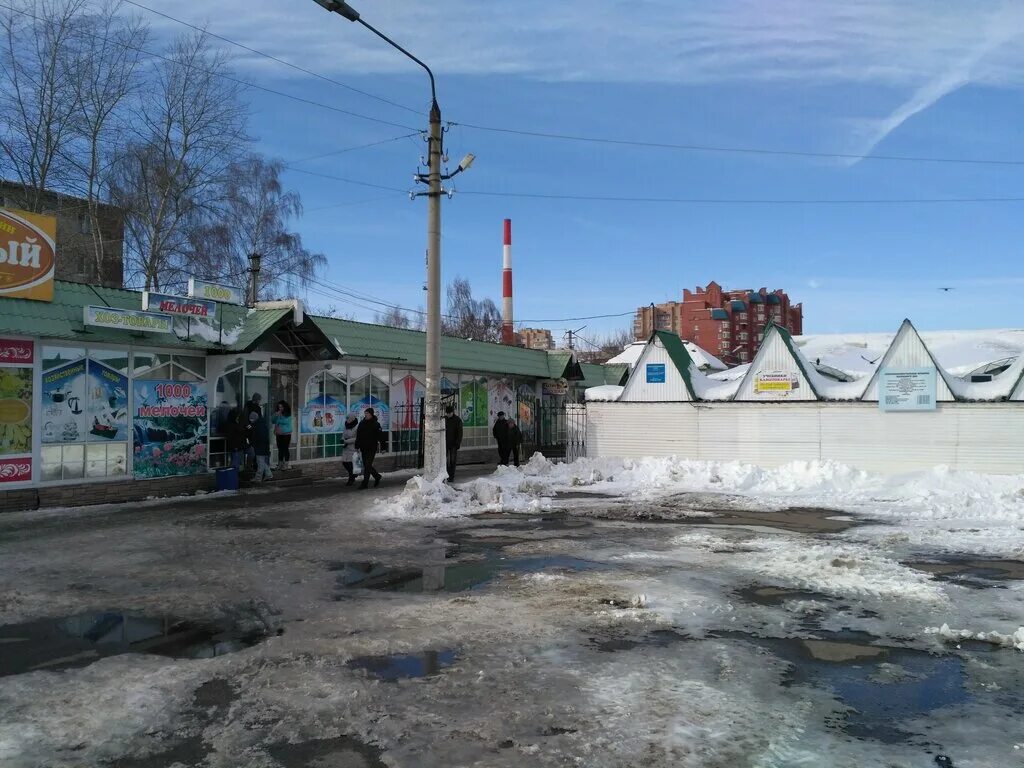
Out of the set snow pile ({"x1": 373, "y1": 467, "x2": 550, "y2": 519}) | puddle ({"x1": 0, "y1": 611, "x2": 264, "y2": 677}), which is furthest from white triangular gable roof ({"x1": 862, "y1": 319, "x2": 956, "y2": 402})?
puddle ({"x1": 0, "y1": 611, "x2": 264, "y2": 677})

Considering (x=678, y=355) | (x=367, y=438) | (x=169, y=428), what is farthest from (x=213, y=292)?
(x=678, y=355)

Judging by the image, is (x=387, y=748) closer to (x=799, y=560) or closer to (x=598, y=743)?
(x=598, y=743)

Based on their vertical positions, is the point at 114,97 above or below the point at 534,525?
above

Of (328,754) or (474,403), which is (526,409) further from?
(328,754)

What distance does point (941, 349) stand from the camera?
2638cm

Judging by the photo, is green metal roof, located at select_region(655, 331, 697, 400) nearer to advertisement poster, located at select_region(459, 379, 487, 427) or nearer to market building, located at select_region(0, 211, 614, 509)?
market building, located at select_region(0, 211, 614, 509)

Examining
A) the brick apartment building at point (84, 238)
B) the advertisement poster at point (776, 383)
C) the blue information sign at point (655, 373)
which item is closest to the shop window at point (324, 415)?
the blue information sign at point (655, 373)

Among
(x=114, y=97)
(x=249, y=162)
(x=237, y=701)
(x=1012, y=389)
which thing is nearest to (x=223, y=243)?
(x=249, y=162)

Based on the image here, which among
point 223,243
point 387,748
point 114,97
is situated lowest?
point 387,748

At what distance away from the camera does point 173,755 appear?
4.17 metres

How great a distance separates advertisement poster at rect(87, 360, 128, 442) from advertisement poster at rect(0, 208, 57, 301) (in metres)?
1.81

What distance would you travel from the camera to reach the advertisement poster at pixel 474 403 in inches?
1011

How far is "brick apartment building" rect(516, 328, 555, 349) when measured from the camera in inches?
3194

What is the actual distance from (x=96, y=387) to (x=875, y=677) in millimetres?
14521
